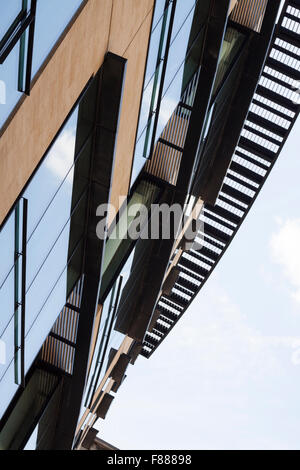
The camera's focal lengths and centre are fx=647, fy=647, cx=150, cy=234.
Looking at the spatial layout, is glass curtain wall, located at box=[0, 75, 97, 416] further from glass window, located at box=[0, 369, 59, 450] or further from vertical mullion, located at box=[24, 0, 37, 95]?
glass window, located at box=[0, 369, 59, 450]

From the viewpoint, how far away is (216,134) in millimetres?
19938

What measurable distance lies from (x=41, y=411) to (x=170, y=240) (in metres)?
6.24

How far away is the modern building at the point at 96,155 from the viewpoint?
7055 mm

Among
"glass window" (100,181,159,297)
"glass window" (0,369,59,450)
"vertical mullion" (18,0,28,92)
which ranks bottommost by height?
"glass window" (0,369,59,450)

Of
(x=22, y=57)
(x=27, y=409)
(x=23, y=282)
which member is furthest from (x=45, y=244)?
(x=27, y=409)

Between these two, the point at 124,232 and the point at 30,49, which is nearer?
the point at 30,49

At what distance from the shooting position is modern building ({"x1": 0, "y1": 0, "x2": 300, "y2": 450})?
7.05 metres

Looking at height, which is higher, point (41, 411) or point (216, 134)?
point (216, 134)

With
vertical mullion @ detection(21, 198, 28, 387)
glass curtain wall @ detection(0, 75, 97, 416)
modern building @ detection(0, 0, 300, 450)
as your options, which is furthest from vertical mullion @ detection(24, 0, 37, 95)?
vertical mullion @ detection(21, 198, 28, 387)

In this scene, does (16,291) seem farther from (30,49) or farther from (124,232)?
(124,232)

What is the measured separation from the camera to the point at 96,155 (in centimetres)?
1038

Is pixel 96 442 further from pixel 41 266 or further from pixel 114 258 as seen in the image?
pixel 41 266

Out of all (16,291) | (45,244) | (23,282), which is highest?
(45,244)

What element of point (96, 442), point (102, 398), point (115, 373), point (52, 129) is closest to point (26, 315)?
point (52, 129)
